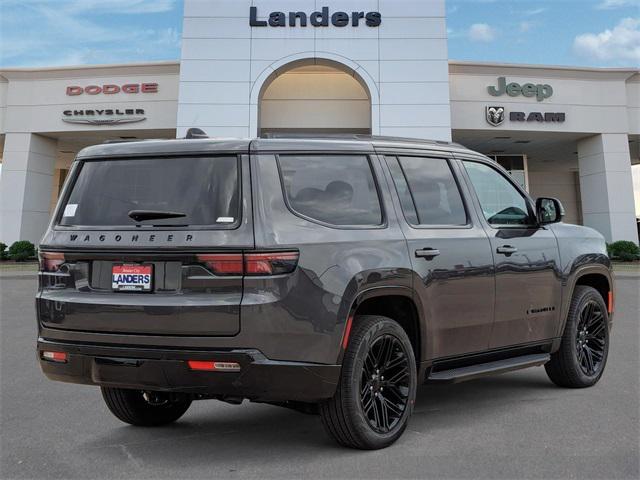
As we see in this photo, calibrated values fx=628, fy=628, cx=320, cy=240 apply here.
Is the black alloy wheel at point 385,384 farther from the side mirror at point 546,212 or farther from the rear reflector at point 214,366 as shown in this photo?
the side mirror at point 546,212

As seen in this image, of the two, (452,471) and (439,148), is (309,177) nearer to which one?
(439,148)

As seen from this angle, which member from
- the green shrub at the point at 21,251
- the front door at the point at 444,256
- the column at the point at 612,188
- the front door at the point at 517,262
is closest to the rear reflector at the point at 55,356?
the front door at the point at 444,256

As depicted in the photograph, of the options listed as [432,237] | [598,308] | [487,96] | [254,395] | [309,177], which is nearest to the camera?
[254,395]

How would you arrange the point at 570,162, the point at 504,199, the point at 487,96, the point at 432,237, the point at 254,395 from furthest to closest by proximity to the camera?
the point at 570,162 < the point at 487,96 < the point at 504,199 < the point at 432,237 < the point at 254,395

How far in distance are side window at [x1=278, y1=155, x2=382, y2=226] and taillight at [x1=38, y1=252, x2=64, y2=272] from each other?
1490 mm

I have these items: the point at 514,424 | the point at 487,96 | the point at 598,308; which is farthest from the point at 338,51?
the point at 514,424

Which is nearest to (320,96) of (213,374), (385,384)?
(385,384)

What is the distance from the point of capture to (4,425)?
473cm

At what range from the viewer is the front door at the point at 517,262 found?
16.1 ft

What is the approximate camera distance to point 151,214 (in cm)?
376

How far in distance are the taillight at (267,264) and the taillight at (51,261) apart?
128cm

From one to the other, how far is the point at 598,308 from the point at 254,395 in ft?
12.7

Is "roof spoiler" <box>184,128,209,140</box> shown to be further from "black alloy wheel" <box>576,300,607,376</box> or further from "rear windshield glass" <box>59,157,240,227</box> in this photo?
"black alloy wheel" <box>576,300,607,376</box>

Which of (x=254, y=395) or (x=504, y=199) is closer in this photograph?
(x=254, y=395)
